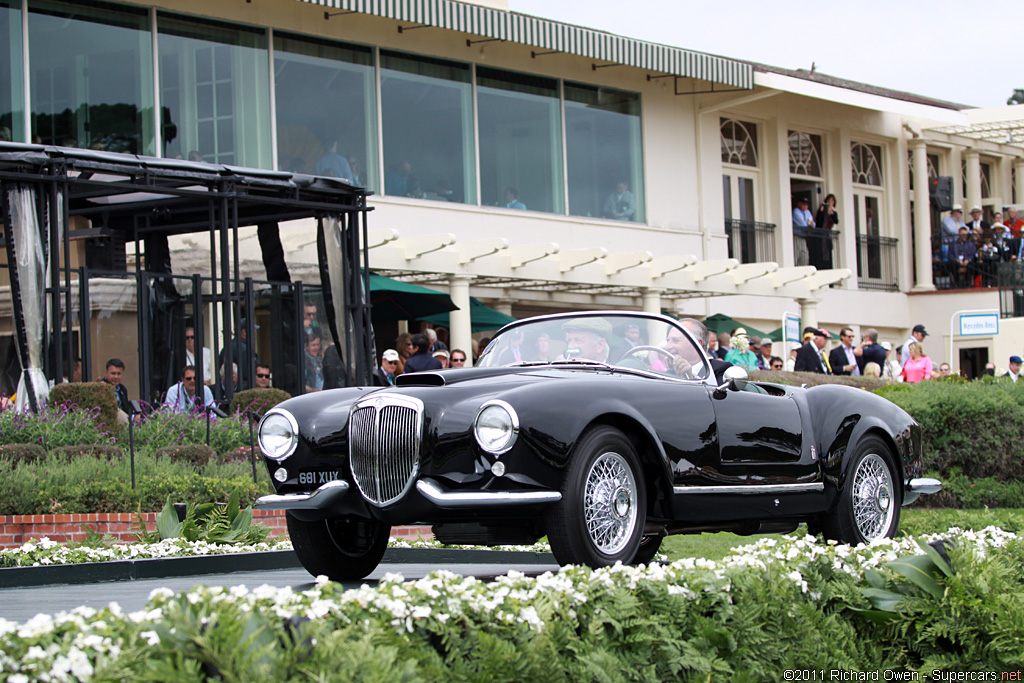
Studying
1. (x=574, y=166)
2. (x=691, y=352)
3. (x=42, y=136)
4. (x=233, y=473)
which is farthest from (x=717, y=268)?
(x=691, y=352)

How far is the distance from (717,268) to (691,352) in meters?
16.5

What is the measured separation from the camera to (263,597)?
4117 mm

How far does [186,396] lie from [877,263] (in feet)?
75.2

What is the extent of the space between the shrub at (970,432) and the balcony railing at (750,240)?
1497cm

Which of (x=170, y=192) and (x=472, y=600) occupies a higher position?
(x=170, y=192)

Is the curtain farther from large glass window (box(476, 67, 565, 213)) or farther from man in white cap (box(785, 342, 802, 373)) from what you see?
large glass window (box(476, 67, 565, 213))

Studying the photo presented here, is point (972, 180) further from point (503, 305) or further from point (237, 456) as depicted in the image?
point (237, 456)

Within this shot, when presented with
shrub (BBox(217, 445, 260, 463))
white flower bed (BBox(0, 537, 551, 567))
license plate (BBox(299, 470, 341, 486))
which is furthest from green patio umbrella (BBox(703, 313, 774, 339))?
license plate (BBox(299, 470, 341, 486))

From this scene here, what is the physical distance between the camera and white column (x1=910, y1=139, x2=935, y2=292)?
109 ft

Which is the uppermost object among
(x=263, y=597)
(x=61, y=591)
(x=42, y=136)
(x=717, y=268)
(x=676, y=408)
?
(x=42, y=136)

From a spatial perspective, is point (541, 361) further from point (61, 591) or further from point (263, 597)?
point (263, 597)

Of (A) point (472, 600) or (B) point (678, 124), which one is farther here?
(B) point (678, 124)

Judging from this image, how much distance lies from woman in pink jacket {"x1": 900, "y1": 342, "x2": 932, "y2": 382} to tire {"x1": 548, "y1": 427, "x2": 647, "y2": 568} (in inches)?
573

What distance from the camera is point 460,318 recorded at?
20109mm
